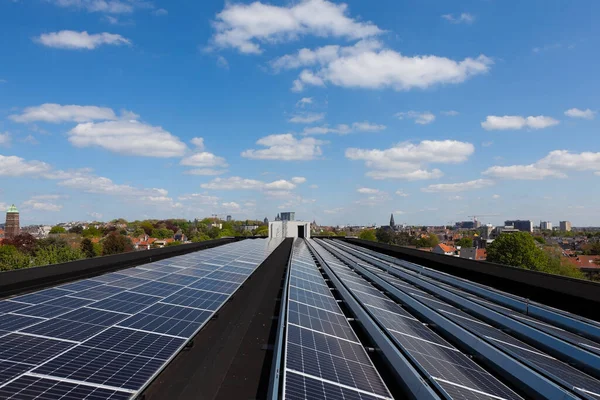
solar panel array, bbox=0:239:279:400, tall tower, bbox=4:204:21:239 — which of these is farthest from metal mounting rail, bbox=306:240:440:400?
tall tower, bbox=4:204:21:239

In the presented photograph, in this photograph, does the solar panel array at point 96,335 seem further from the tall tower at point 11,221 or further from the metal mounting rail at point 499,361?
the tall tower at point 11,221

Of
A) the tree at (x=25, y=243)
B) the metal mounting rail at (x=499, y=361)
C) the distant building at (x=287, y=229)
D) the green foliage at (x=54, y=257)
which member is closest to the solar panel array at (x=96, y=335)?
the metal mounting rail at (x=499, y=361)

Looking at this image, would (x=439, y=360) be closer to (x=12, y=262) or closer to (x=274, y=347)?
(x=274, y=347)

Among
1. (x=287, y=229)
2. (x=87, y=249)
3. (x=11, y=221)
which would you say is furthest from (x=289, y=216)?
(x=11, y=221)

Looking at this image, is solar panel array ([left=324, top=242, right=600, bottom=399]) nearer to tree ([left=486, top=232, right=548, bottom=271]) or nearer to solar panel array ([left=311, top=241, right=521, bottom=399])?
solar panel array ([left=311, top=241, right=521, bottom=399])

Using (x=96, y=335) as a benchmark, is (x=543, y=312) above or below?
below
